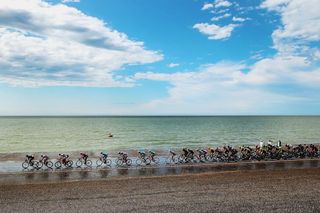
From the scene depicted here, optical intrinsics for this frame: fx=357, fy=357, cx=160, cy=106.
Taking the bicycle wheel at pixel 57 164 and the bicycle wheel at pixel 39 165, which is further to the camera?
the bicycle wheel at pixel 57 164

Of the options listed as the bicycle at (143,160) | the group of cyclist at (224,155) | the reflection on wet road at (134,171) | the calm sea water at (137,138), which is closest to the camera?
the reflection on wet road at (134,171)

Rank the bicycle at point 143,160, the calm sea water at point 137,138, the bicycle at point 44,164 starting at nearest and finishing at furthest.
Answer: the bicycle at point 44,164 < the bicycle at point 143,160 < the calm sea water at point 137,138

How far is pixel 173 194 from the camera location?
61.5 feet

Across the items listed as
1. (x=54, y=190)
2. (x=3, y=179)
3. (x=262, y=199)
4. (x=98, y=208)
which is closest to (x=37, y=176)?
(x=3, y=179)

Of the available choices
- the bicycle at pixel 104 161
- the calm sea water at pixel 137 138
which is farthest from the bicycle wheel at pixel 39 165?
the calm sea water at pixel 137 138

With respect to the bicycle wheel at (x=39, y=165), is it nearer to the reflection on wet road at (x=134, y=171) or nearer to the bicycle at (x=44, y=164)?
the bicycle at (x=44, y=164)

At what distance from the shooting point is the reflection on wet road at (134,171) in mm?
25047

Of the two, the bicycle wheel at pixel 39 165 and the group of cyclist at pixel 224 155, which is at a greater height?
the group of cyclist at pixel 224 155

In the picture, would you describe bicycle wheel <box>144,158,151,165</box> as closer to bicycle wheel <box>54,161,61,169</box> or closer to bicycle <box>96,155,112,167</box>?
bicycle <box>96,155,112,167</box>

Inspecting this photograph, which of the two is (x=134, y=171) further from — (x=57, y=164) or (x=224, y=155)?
(x=224, y=155)

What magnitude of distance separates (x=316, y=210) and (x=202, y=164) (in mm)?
16512

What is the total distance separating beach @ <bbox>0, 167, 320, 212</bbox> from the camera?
1620 cm

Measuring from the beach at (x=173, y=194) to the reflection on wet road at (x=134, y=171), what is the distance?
1.89 metres

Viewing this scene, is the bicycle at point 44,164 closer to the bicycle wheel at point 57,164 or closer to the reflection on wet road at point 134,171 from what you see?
the bicycle wheel at point 57,164
